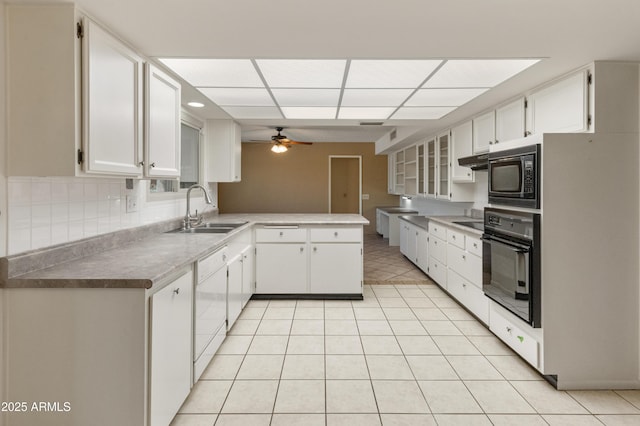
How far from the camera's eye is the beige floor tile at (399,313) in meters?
3.57

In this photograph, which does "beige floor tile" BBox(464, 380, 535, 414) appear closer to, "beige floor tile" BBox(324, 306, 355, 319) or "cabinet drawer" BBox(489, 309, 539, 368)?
"cabinet drawer" BBox(489, 309, 539, 368)

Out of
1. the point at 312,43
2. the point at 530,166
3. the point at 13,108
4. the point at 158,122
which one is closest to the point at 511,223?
the point at 530,166

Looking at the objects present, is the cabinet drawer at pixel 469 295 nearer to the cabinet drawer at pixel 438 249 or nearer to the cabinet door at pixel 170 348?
the cabinet drawer at pixel 438 249

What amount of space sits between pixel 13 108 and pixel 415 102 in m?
3.07

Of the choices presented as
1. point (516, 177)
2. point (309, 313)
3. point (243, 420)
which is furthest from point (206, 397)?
point (516, 177)

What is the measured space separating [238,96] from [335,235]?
1772 mm

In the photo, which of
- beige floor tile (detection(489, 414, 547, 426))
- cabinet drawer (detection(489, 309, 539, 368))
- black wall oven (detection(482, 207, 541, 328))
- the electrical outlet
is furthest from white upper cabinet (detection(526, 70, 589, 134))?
the electrical outlet

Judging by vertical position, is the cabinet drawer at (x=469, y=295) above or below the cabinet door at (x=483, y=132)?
below

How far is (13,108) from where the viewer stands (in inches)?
65.6

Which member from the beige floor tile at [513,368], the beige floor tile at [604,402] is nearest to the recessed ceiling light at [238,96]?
the beige floor tile at [513,368]

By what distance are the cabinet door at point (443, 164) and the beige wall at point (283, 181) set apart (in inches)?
150

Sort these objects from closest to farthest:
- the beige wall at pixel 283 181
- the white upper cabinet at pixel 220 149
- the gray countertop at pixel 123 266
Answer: the gray countertop at pixel 123 266 < the white upper cabinet at pixel 220 149 < the beige wall at pixel 283 181

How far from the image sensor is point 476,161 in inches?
147

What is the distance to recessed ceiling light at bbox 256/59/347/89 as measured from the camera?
8.33 feet
